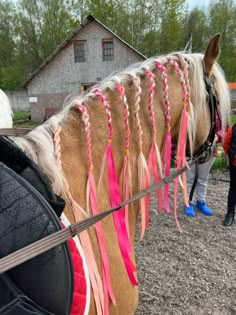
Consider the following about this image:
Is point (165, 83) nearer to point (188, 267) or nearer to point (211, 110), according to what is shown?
point (211, 110)

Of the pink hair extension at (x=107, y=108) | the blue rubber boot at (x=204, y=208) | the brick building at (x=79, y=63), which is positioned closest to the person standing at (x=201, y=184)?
the blue rubber boot at (x=204, y=208)

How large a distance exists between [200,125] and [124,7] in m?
30.2

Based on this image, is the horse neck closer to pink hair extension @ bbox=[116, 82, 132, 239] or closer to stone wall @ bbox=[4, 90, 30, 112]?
pink hair extension @ bbox=[116, 82, 132, 239]

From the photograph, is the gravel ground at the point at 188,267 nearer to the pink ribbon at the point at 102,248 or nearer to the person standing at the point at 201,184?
the person standing at the point at 201,184

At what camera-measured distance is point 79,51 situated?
67.3 ft

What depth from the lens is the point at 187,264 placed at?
9.66 feet

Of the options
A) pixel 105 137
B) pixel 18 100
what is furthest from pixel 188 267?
pixel 18 100

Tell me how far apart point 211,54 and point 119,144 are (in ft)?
2.33

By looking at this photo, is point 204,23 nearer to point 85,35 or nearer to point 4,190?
point 85,35

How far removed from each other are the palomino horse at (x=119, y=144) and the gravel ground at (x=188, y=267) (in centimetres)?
132

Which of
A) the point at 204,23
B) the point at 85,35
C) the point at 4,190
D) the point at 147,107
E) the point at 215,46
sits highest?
the point at 204,23

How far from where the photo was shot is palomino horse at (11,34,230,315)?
110 centimetres

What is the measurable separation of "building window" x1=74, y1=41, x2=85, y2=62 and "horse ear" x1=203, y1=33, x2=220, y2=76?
20576 mm

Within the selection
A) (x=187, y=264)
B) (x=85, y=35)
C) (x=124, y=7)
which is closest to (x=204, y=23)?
(x=124, y=7)
